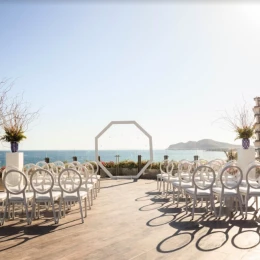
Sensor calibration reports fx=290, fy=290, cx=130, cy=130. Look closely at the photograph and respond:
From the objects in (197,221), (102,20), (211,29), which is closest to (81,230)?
(197,221)

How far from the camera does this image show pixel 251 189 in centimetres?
450

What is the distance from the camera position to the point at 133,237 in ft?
11.4

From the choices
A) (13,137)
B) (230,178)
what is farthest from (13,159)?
(230,178)

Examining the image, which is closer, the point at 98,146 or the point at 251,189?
the point at 251,189

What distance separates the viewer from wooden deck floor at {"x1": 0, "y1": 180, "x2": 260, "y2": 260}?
2.91 m

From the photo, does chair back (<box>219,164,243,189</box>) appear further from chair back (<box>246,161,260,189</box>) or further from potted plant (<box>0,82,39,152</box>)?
potted plant (<box>0,82,39,152</box>)

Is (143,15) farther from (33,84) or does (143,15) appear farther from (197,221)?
(197,221)

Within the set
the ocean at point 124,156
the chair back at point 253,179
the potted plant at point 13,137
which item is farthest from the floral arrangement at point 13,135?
the chair back at point 253,179

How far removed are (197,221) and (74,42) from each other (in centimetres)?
591

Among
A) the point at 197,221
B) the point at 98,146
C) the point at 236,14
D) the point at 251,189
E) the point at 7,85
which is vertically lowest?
the point at 197,221

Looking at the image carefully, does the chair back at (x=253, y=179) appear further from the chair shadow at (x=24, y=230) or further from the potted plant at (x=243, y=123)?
the chair shadow at (x=24, y=230)

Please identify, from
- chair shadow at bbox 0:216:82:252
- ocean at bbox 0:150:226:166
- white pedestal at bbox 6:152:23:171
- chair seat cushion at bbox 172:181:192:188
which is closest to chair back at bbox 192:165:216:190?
chair seat cushion at bbox 172:181:192:188

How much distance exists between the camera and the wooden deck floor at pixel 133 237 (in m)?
2.91

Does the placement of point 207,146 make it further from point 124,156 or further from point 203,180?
point 203,180
